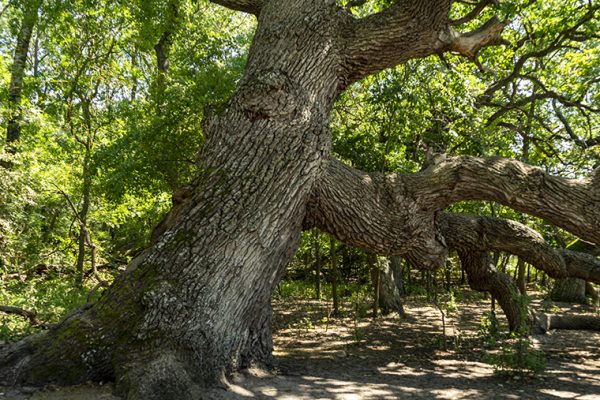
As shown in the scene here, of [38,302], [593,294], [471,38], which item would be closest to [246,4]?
[471,38]

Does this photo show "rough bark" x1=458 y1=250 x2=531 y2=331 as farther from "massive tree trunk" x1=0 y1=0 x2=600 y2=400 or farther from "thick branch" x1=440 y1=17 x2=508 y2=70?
"thick branch" x1=440 y1=17 x2=508 y2=70

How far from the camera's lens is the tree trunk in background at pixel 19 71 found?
8352 mm

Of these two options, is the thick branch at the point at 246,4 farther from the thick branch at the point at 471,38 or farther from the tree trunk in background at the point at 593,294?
the tree trunk in background at the point at 593,294

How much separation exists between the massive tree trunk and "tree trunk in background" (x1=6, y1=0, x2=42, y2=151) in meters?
5.24

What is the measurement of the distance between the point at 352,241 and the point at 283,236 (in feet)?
3.71

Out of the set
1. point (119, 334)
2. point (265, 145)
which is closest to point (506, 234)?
point (265, 145)

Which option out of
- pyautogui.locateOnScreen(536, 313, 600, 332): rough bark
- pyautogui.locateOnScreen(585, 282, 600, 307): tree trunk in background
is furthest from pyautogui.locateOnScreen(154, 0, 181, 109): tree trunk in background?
pyautogui.locateOnScreen(585, 282, 600, 307): tree trunk in background

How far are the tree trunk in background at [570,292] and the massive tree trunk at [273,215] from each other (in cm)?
803

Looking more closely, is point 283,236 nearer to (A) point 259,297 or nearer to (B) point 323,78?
→ (A) point 259,297

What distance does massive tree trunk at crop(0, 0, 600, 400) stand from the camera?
10.9ft

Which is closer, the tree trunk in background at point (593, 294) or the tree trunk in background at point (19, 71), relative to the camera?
the tree trunk in background at point (19, 71)

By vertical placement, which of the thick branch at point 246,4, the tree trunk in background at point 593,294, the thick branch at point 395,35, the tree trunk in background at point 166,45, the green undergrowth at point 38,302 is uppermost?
the tree trunk in background at point 166,45

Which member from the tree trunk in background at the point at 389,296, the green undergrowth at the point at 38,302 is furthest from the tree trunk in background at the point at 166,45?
the tree trunk in background at the point at 389,296

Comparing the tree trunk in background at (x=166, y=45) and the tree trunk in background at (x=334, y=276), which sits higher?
the tree trunk in background at (x=166, y=45)
